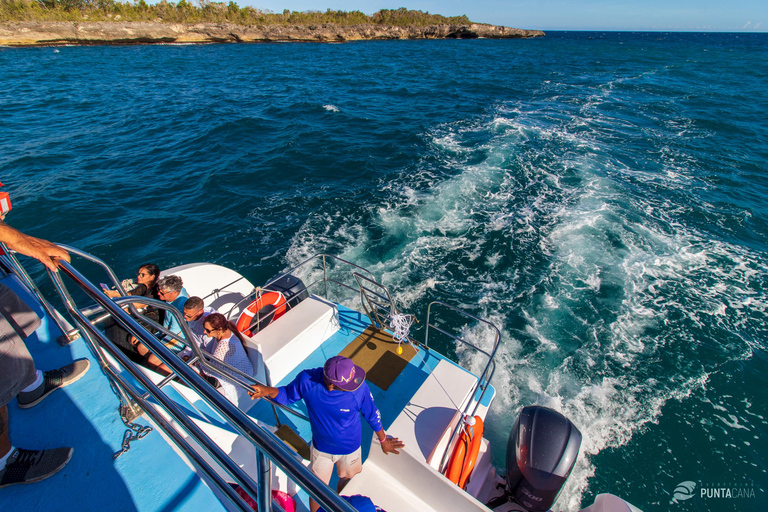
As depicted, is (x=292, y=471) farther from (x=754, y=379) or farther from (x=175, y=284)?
(x=754, y=379)

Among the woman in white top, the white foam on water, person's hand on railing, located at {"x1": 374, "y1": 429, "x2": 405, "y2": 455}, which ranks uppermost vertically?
the woman in white top

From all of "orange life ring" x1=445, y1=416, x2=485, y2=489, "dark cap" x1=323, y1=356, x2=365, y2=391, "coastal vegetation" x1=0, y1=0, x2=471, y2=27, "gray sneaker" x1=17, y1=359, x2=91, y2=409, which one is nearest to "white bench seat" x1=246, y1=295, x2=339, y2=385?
"gray sneaker" x1=17, y1=359, x2=91, y2=409

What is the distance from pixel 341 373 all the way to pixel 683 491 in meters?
6.36

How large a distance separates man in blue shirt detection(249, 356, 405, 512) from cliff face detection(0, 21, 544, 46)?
82.6 meters

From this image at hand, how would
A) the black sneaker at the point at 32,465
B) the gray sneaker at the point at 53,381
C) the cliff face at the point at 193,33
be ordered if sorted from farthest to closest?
the cliff face at the point at 193,33 < the gray sneaker at the point at 53,381 < the black sneaker at the point at 32,465

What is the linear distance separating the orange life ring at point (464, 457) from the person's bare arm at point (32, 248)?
13.8 feet

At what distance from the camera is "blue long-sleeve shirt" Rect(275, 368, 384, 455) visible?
2844 mm

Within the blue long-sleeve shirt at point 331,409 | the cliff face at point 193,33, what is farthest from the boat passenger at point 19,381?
the cliff face at point 193,33

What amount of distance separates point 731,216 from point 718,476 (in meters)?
10.3

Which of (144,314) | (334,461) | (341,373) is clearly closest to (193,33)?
(144,314)

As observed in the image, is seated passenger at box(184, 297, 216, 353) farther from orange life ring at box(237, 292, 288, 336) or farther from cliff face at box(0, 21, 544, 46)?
cliff face at box(0, 21, 544, 46)

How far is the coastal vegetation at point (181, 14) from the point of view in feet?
205

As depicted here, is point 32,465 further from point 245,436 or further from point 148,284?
point 148,284

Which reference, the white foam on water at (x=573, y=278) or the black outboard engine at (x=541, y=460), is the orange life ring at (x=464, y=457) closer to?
the black outboard engine at (x=541, y=460)
